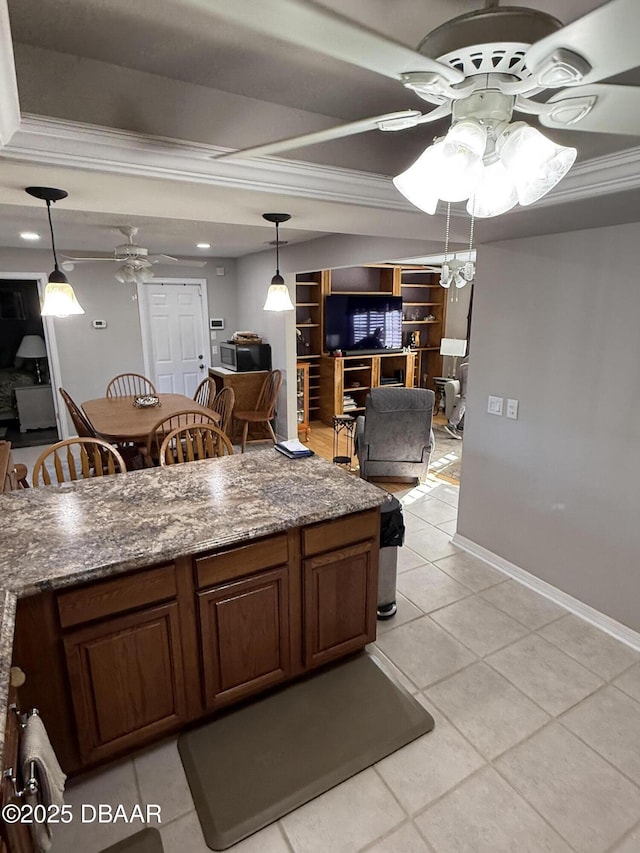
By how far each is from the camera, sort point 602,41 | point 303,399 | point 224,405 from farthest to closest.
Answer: point 303,399 → point 224,405 → point 602,41

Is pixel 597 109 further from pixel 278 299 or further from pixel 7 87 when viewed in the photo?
pixel 278 299

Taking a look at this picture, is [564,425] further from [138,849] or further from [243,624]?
[138,849]

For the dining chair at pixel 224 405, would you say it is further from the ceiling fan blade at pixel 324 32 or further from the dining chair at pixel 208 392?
the ceiling fan blade at pixel 324 32

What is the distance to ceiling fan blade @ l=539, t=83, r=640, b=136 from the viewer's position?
808mm

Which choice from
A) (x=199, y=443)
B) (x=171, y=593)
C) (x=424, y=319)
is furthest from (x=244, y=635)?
(x=424, y=319)

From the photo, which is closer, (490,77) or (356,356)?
(490,77)

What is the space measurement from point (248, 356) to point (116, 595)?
4362 mm

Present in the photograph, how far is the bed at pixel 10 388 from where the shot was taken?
21.6 feet

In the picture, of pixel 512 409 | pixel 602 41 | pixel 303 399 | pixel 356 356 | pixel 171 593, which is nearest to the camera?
A: pixel 602 41

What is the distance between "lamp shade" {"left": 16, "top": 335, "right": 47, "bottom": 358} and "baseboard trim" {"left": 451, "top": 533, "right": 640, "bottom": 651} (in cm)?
635

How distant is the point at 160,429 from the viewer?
3.70 metres

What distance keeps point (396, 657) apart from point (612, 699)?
954 millimetres

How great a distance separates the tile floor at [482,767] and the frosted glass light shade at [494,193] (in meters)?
1.90

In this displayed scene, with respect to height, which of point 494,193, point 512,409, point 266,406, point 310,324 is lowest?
point 266,406
